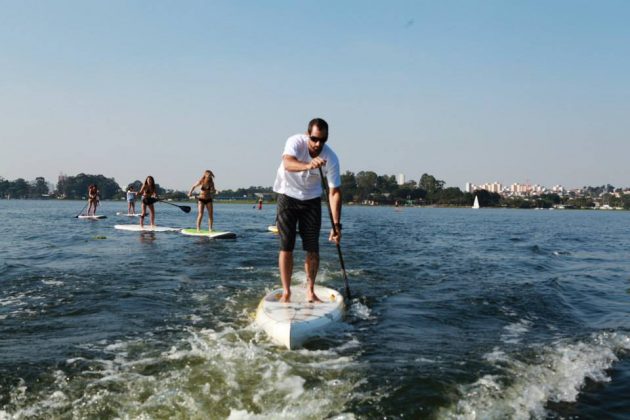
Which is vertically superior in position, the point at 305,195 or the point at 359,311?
the point at 305,195

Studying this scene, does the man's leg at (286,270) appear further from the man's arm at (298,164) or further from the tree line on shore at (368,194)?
the tree line on shore at (368,194)

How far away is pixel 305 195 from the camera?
21.7 ft

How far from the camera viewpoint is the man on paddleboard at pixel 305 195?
6273 mm

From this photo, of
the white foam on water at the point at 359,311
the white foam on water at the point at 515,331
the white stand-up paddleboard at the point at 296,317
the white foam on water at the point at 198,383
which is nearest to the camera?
the white foam on water at the point at 198,383

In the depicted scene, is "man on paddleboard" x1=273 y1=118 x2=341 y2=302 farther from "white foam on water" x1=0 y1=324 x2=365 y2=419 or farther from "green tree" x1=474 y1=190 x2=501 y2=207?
"green tree" x1=474 y1=190 x2=501 y2=207

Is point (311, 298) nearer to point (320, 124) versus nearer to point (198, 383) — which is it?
point (320, 124)

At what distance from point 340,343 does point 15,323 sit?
4163 mm

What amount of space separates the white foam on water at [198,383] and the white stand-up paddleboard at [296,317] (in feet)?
0.62

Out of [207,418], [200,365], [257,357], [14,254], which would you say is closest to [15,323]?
[200,365]

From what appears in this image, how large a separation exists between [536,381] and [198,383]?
3.19m

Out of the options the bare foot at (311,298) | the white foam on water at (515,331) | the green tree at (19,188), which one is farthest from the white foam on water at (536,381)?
the green tree at (19,188)

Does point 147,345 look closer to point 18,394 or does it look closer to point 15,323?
point 18,394

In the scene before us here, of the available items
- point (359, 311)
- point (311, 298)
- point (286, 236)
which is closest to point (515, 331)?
point (359, 311)

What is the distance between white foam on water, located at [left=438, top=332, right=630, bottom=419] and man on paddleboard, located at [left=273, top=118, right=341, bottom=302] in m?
2.70
